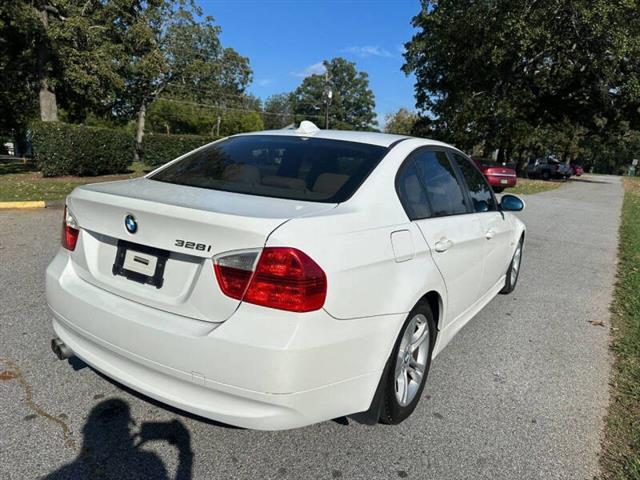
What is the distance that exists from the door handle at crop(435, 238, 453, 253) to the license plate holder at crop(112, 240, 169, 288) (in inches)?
60.0

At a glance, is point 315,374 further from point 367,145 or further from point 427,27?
point 427,27

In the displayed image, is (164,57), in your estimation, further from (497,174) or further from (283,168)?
(283,168)

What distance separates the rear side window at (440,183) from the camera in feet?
9.78

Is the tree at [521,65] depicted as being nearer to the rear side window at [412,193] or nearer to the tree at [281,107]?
the rear side window at [412,193]

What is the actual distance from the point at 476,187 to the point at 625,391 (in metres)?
1.82

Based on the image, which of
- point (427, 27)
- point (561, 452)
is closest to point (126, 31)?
point (427, 27)

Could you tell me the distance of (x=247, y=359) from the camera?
1874 mm

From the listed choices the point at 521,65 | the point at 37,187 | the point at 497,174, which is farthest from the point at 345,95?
the point at 37,187

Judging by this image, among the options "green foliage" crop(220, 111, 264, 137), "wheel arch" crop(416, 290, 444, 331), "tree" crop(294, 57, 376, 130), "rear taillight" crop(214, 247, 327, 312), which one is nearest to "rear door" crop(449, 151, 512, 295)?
"wheel arch" crop(416, 290, 444, 331)

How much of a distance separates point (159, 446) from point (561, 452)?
2136mm

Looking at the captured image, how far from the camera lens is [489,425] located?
270cm

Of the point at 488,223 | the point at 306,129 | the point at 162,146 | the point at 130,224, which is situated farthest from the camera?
the point at 162,146

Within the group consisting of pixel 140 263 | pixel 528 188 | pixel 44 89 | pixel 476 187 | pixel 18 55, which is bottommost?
pixel 528 188

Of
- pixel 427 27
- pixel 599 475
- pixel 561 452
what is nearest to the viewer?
pixel 599 475
